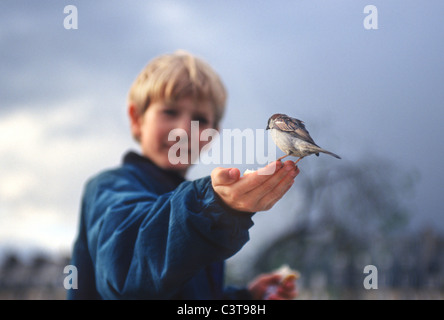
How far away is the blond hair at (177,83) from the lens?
18.7 inches

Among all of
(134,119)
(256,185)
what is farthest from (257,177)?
(134,119)

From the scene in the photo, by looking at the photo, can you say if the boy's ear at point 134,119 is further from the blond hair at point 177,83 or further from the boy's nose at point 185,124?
the boy's nose at point 185,124

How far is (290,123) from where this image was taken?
0.83 ft

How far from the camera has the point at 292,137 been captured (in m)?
0.25

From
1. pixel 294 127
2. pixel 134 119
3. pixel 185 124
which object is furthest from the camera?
pixel 134 119

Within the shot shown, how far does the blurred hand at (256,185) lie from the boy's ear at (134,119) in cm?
27

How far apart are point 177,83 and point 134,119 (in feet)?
0.33

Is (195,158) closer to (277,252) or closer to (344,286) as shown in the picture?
(277,252)

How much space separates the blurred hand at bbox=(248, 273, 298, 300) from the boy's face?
23cm

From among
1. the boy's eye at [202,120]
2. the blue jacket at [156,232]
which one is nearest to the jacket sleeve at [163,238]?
the blue jacket at [156,232]

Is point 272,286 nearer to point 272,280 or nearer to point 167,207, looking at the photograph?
point 272,280
